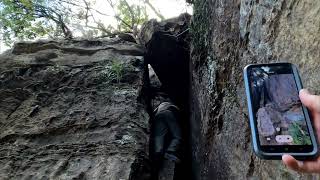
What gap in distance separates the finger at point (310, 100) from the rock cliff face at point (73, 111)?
98.6 inches

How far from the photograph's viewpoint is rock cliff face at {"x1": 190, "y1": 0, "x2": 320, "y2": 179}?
2373 mm

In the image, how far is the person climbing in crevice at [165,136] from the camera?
5141mm

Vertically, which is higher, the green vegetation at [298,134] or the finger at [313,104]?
the finger at [313,104]

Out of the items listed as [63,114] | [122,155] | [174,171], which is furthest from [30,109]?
[174,171]

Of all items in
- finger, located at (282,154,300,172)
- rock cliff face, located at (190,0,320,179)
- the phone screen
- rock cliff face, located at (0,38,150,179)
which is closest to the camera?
finger, located at (282,154,300,172)

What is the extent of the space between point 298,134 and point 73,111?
12.1ft

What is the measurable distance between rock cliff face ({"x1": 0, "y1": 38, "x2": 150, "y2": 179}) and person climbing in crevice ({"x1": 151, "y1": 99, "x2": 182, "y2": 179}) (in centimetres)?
61

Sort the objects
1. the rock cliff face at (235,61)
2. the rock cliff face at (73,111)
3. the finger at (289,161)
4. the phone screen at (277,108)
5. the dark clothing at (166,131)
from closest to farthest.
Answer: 1. the finger at (289,161)
2. the phone screen at (277,108)
3. the rock cliff face at (235,61)
4. the rock cliff face at (73,111)
5. the dark clothing at (166,131)

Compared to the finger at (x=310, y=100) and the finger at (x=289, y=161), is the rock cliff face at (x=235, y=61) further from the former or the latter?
the finger at (x=289, y=161)

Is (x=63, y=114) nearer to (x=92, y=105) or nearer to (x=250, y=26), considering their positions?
(x=92, y=105)

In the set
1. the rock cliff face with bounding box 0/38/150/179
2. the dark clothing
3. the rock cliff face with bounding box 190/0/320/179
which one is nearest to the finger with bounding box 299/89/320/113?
the rock cliff face with bounding box 190/0/320/179

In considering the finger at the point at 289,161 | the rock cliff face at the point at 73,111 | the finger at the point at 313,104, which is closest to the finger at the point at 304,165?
the finger at the point at 289,161

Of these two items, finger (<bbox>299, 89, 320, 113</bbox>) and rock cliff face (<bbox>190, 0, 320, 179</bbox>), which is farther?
rock cliff face (<bbox>190, 0, 320, 179</bbox>)

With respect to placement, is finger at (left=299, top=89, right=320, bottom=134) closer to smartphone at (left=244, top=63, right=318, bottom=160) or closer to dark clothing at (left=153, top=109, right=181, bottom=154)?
smartphone at (left=244, top=63, right=318, bottom=160)
